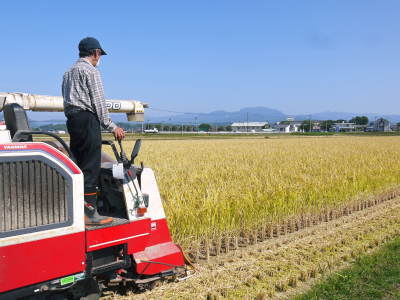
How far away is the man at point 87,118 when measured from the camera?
12.2 ft

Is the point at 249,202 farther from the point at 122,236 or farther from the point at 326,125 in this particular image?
the point at 326,125

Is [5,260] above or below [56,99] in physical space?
below

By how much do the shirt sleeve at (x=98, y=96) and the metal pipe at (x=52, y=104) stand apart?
0.72 m

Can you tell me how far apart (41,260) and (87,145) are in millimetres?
1167

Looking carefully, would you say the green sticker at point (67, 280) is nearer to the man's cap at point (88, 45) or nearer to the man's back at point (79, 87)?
the man's back at point (79, 87)

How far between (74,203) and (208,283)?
203 centimetres

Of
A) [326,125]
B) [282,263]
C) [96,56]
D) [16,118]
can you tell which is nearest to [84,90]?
[96,56]

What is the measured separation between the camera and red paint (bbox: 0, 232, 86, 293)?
285cm

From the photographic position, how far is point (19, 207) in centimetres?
298

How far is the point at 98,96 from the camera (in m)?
3.78

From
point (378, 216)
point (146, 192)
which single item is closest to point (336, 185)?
point (378, 216)

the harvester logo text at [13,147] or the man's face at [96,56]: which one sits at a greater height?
the man's face at [96,56]

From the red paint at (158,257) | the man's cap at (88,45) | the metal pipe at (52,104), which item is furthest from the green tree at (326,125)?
the man's cap at (88,45)

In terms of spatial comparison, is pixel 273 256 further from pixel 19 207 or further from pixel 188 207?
pixel 19 207
